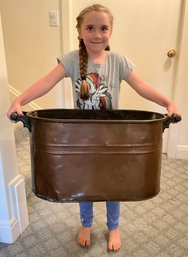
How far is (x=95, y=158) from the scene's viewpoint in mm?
782

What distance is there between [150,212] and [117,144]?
0.87 metres

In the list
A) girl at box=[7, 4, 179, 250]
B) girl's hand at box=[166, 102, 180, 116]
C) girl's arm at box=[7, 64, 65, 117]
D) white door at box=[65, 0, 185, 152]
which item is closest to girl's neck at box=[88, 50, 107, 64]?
girl at box=[7, 4, 179, 250]

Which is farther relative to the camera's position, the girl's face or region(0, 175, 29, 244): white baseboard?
region(0, 175, 29, 244): white baseboard

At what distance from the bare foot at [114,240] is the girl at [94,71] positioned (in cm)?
60

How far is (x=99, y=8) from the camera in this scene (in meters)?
0.94

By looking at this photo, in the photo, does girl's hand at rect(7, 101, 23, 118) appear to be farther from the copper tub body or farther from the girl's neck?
the girl's neck

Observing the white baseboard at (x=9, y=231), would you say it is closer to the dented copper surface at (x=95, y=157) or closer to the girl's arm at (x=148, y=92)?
the dented copper surface at (x=95, y=157)

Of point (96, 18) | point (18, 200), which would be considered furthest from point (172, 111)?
point (18, 200)

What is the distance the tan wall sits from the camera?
1.99 metres

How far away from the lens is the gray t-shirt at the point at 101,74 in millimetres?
1028

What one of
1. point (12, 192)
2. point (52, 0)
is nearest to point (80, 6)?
point (52, 0)

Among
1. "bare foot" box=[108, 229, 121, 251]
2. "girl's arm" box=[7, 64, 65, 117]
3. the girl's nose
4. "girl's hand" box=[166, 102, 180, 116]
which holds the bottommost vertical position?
"bare foot" box=[108, 229, 121, 251]

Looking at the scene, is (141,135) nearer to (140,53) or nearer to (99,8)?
(99,8)

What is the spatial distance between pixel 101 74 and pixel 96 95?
84 millimetres
